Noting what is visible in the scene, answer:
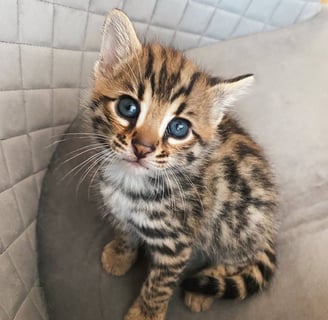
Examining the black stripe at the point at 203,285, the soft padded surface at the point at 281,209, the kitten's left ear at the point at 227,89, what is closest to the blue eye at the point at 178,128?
the kitten's left ear at the point at 227,89

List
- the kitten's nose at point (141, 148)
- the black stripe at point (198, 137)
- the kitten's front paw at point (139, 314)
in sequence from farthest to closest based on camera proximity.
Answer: the kitten's front paw at point (139, 314) < the black stripe at point (198, 137) < the kitten's nose at point (141, 148)

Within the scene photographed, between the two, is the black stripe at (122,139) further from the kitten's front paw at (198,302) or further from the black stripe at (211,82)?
the kitten's front paw at (198,302)

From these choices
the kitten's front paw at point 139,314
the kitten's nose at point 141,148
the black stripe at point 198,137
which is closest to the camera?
the kitten's nose at point 141,148

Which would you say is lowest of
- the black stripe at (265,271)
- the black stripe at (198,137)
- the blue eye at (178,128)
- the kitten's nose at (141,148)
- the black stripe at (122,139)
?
the black stripe at (265,271)

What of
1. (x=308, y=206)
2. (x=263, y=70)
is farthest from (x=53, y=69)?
(x=308, y=206)

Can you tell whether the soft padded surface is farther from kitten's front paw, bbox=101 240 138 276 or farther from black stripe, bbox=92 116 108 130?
black stripe, bbox=92 116 108 130

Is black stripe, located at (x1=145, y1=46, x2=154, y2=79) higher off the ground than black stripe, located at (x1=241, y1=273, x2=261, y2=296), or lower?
higher

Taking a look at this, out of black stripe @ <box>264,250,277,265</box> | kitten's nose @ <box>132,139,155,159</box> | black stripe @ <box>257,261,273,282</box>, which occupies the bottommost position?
black stripe @ <box>257,261,273,282</box>

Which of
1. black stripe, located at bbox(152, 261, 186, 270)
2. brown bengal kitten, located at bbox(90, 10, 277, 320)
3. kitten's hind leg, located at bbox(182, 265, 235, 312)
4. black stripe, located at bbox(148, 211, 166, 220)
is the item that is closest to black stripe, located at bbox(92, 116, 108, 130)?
brown bengal kitten, located at bbox(90, 10, 277, 320)

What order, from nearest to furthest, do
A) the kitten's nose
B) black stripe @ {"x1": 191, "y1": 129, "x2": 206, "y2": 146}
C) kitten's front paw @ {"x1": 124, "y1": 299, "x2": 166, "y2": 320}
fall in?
the kitten's nose → black stripe @ {"x1": 191, "y1": 129, "x2": 206, "y2": 146} → kitten's front paw @ {"x1": 124, "y1": 299, "x2": 166, "y2": 320}
